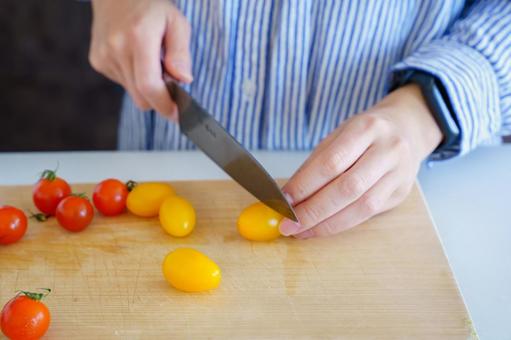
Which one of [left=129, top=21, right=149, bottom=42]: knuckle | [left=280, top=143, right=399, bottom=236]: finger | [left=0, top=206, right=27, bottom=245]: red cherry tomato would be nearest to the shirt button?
[left=129, top=21, right=149, bottom=42]: knuckle

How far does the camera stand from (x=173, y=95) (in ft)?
3.77

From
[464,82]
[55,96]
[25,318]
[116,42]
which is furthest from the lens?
[55,96]

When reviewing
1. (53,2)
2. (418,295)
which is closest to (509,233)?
(418,295)

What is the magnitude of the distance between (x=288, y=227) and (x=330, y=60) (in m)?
0.36

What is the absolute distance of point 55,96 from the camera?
2.39m

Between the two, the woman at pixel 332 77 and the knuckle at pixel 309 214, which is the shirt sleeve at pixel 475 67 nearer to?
the woman at pixel 332 77

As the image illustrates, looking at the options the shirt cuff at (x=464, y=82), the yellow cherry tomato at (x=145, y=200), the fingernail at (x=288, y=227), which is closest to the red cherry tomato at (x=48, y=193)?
the yellow cherry tomato at (x=145, y=200)

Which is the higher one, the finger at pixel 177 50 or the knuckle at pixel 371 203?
the finger at pixel 177 50

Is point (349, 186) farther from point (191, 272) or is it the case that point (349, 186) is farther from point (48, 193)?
point (48, 193)

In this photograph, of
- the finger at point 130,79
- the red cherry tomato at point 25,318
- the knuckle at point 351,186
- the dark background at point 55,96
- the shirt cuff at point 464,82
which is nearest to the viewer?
the red cherry tomato at point 25,318

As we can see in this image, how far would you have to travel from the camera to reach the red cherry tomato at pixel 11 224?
0.99 metres

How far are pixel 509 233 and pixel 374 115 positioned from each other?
31 centimetres

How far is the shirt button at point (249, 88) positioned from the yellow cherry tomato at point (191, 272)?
0.40 metres

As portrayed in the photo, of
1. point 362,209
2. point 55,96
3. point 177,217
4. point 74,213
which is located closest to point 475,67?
point 362,209
